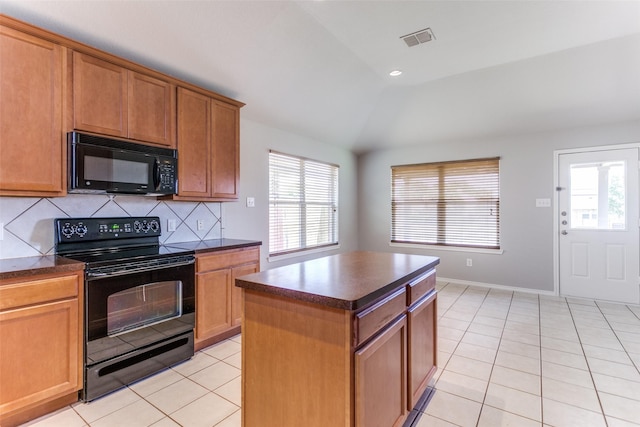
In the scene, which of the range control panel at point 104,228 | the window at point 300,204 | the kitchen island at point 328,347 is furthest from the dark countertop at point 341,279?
the window at point 300,204

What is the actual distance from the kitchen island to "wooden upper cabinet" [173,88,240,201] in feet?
5.36

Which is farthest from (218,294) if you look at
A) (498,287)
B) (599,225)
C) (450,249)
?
(599,225)

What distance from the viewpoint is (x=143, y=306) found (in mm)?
2273

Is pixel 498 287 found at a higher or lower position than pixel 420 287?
lower

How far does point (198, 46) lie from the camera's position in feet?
8.43

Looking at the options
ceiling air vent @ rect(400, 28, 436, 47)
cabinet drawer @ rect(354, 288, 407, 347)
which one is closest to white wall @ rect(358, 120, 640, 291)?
ceiling air vent @ rect(400, 28, 436, 47)

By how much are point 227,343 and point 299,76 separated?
286 cm

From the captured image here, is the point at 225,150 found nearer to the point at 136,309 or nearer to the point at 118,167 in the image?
the point at 118,167

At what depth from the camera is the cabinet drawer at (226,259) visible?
267 centimetres

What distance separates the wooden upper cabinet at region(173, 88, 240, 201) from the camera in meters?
2.79

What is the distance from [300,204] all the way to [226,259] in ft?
Result: 6.46

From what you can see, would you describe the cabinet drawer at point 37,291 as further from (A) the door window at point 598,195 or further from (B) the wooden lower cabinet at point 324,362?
(A) the door window at point 598,195

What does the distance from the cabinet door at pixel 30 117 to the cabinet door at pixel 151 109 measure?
1.51 feet

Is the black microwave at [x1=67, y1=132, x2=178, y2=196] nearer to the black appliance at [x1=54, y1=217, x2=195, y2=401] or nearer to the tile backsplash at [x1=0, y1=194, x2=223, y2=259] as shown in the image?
the tile backsplash at [x1=0, y1=194, x2=223, y2=259]
